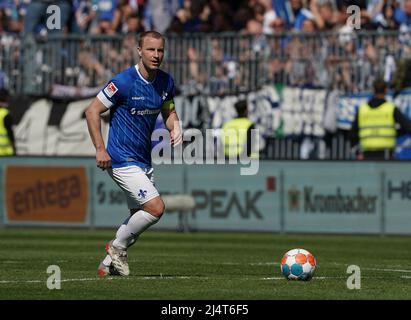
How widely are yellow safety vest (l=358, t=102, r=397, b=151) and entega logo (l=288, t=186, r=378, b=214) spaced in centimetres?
130

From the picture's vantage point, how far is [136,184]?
13.7m

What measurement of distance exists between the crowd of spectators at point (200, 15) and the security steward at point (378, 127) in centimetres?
280

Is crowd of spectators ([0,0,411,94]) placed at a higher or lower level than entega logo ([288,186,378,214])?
higher

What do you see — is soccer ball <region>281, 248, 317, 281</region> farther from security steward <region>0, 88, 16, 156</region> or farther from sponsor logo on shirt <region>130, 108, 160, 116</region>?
security steward <region>0, 88, 16, 156</region>

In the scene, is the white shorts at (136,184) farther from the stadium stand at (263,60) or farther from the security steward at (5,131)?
the security steward at (5,131)

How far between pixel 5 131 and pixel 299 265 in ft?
45.3

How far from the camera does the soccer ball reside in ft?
44.3

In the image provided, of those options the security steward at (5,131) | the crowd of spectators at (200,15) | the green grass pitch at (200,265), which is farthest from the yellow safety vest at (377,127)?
the security steward at (5,131)

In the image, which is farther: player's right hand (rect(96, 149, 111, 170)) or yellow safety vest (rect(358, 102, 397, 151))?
yellow safety vest (rect(358, 102, 397, 151))

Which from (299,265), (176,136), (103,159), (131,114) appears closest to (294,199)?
(176,136)

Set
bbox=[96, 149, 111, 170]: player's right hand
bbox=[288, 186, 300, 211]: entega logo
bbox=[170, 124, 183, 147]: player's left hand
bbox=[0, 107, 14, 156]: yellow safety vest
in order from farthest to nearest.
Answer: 1. bbox=[0, 107, 14, 156]: yellow safety vest
2. bbox=[288, 186, 300, 211]: entega logo
3. bbox=[170, 124, 183, 147]: player's left hand
4. bbox=[96, 149, 111, 170]: player's right hand

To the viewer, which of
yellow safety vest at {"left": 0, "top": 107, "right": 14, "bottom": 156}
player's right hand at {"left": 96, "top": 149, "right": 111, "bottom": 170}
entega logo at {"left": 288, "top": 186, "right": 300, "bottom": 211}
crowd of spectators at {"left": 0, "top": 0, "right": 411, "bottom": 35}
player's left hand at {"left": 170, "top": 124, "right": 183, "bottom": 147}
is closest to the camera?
player's right hand at {"left": 96, "top": 149, "right": 111, "bottom": 170}

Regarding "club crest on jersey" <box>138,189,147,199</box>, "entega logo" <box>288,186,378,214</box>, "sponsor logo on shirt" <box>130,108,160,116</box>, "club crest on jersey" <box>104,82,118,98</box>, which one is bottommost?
"entega logo" <box>288,186,378,214</box>

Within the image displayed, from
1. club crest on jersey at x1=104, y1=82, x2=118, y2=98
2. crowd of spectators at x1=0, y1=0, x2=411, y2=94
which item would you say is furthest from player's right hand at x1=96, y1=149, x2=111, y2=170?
crowd of spectators at x1=0, y1=0, x2=411, y2=94
